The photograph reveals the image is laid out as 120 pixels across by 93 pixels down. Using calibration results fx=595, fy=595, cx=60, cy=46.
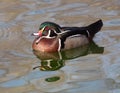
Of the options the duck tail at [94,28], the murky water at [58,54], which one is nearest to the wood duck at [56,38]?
the murky water at [58,54]

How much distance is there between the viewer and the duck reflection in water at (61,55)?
997 cm

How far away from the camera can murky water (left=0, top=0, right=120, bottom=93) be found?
9.02 meters

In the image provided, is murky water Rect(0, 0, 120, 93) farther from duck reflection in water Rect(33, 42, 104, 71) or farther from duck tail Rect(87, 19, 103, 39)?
duck tail Rect(87, 19, 103, 39)

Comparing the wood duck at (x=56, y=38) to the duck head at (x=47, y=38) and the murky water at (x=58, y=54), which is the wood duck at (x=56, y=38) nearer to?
the duck head at (x=47, y=38)

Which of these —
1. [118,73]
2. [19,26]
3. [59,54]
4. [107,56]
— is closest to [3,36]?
[19,26]

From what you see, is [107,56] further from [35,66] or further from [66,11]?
[66,11]

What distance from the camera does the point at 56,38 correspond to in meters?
10.8

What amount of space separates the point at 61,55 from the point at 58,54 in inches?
3.5

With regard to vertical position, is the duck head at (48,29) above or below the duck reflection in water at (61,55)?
above

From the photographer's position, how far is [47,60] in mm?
10297

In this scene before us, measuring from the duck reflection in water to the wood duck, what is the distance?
0.30ft

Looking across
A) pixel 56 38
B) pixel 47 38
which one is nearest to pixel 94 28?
pixel 56 38

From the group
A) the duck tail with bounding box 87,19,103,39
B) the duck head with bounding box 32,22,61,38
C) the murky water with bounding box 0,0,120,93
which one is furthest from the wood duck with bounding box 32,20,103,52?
the duck tail with bounding box 87,19,103,39

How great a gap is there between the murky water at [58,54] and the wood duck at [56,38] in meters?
0.16
